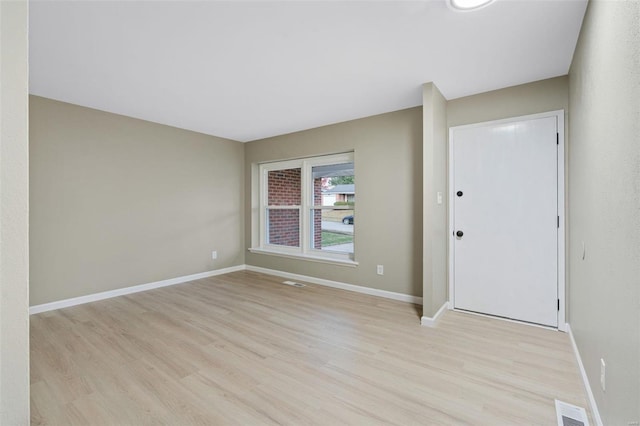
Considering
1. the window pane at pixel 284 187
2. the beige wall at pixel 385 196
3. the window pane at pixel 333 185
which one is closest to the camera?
the beige wall at pixel 385 196

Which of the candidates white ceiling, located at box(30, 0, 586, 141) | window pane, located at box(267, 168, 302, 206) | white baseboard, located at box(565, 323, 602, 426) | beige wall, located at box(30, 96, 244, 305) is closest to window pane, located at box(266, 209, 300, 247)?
window pane, located at box(267, 168, 302, 206)

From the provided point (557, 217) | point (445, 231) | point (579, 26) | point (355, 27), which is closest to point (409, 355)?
point (445, 231)

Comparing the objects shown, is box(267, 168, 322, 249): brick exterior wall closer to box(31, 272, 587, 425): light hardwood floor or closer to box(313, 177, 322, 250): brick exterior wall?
box(313, 177, 322, 250): brick exterior wall

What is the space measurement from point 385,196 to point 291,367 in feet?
7.91

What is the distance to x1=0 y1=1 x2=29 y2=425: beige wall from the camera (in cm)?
81

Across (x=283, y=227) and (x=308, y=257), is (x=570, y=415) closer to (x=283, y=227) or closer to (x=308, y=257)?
(x=308, y=257)

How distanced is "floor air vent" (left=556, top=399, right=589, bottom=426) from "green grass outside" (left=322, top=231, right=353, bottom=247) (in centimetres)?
295

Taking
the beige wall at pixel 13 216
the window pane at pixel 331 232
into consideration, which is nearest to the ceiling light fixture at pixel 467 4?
the beige wall at pixel 13 216

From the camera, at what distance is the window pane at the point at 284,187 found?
202 inches

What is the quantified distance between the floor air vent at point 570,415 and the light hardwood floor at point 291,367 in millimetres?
51

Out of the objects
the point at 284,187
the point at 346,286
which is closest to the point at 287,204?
the point at 284,187

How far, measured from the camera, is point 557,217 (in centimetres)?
279

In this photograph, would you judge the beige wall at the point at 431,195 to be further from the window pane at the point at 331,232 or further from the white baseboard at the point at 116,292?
the white baseboard at the point at 116,292

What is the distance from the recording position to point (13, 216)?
833 mm
